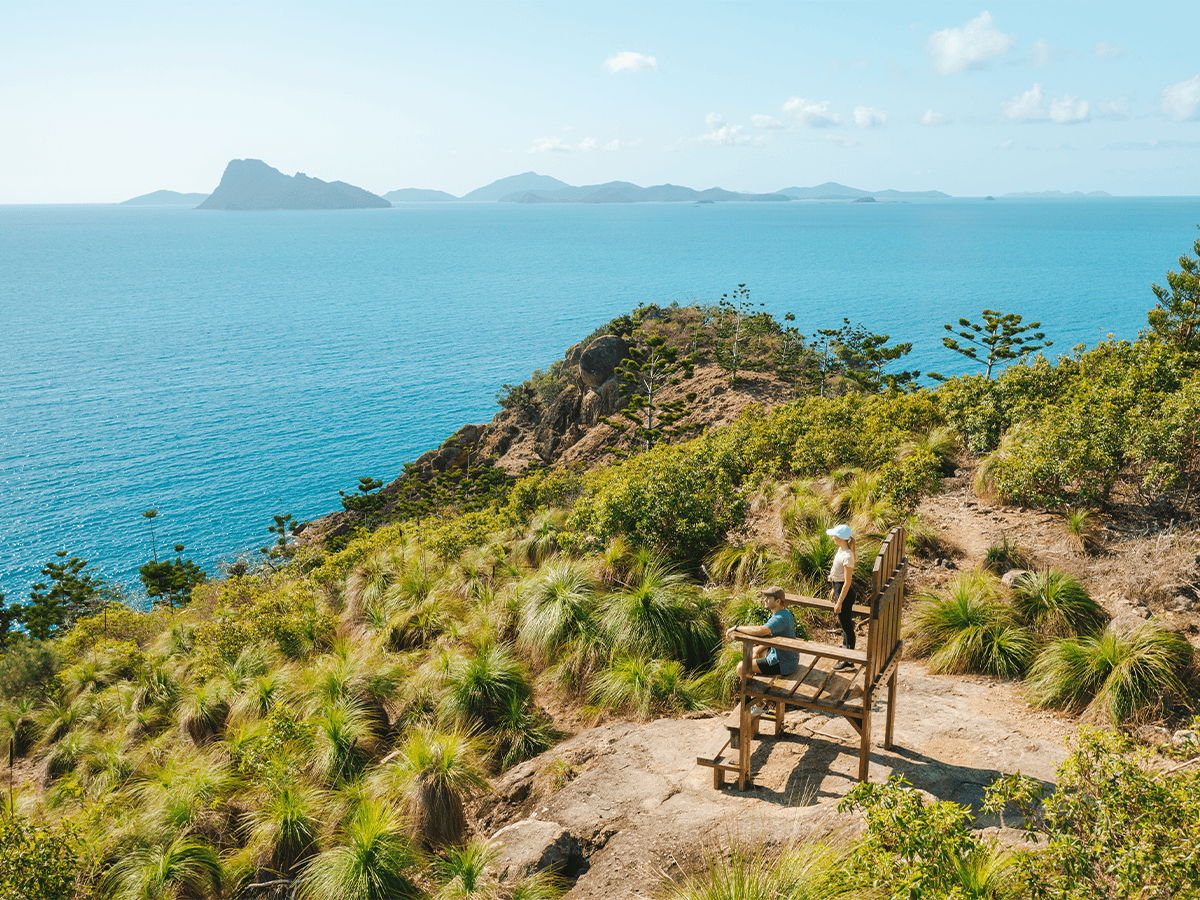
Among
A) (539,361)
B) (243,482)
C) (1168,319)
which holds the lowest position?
(243,482)

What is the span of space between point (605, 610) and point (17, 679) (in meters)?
19.8

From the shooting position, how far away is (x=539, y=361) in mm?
79250

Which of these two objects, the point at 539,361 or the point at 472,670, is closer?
the point at 472,670

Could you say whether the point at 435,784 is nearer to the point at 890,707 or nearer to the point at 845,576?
the point at 890,707

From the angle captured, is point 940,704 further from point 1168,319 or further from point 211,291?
point 211,291

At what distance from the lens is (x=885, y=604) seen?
6203mm

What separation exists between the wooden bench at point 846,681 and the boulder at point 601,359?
3795 centimetres

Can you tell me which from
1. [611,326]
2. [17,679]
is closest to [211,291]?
[611,326]

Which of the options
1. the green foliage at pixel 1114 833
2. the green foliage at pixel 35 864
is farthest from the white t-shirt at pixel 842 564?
the green foliage at pixel 35 864

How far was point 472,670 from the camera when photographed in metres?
9.70

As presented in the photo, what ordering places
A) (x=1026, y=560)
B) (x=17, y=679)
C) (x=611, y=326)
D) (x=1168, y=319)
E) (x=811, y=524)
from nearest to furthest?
(x=1026, y=560), (x=811, y=524), (x=17, y=679), (x=1168, y=319), (x=611, y=326)

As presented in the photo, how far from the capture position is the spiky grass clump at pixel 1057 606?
28.8 feet

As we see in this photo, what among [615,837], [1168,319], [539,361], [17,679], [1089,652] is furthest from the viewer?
[539,361]

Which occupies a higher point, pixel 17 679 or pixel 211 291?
pixel 211 291
